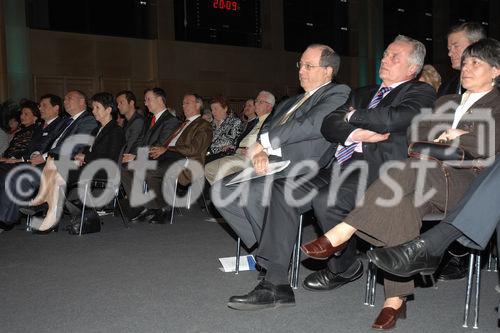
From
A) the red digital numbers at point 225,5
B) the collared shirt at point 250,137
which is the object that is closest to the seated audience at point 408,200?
the collared shirt at point 250,137

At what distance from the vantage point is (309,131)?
10.8 feet

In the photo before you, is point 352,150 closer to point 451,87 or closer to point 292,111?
point 292,111

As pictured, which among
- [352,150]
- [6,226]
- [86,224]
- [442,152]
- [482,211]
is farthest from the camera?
[6,226]

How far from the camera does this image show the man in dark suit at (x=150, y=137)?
18.9ft

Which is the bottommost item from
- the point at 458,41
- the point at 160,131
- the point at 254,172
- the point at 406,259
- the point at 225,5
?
the point at 406,259

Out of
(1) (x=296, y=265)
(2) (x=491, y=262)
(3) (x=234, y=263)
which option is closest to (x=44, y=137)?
(3) (x=234, y=263)

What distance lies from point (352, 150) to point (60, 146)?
3315mm

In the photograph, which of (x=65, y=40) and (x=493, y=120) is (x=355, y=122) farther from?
(x=65, y=40)

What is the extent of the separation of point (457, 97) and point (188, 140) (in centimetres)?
336

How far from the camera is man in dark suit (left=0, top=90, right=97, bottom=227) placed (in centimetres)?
538

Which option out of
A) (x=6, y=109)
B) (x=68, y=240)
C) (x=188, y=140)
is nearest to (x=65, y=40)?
(x=6, y=109)

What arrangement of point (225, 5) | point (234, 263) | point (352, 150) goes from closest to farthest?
point (352, 150) → point (234, 263) → point (225, 5)

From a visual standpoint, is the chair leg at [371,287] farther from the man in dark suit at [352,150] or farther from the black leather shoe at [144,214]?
the black leather shoe at [144,214]

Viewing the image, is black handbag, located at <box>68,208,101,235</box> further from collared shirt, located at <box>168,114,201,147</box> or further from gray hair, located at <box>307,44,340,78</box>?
gray hair, located at <box>307,44,340,78</box>
